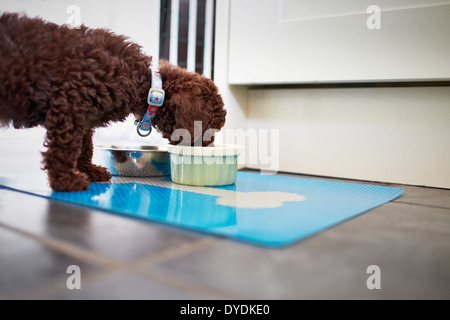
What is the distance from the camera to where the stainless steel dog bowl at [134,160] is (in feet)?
6.36

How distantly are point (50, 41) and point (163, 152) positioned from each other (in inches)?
30.8

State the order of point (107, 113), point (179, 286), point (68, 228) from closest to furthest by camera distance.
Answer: point (179, 286)
point (68, 228)
point (107, 113)

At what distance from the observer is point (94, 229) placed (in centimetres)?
101

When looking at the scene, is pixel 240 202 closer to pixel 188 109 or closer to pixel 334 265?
pixel 188 109

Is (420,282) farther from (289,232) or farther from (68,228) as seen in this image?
(68,228)

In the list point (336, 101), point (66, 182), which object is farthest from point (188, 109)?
point (336, 101)

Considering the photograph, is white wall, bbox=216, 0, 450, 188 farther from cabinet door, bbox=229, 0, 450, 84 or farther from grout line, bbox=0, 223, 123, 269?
grout line, bbox=0, 223, 123, 269

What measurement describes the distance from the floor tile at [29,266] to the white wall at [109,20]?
139 centimetres

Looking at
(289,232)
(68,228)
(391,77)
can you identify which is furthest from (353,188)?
(68,228)

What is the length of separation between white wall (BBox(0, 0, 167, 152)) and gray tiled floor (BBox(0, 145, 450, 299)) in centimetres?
117

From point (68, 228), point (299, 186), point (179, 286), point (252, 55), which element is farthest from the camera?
point (252, 55)

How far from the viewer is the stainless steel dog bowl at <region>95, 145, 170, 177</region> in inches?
76.3

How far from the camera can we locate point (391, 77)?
2012 mm

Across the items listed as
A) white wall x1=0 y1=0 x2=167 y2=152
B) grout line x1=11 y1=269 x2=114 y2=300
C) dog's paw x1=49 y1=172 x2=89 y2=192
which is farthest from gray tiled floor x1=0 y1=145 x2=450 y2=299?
white wall x1=0 y1=0 x2=167 y2=152
